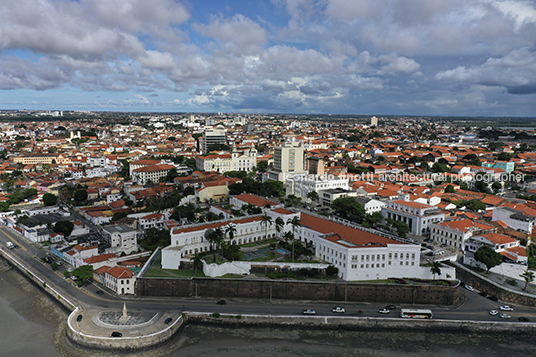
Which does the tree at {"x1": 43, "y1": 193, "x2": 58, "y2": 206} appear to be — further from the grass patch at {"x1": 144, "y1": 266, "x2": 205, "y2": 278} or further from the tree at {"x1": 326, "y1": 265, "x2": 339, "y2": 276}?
the tree at {"x1": 326, "y1": 265, "x2": 339, "y2": 276}

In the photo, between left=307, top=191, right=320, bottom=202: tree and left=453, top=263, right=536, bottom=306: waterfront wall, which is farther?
left=307, top=191, right=320, bottom=202: tree

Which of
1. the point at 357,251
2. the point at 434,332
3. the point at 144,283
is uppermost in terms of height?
the point at 357,251

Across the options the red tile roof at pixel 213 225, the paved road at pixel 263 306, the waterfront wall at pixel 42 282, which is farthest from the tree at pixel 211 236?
the waterfront wall at pixel 42 282

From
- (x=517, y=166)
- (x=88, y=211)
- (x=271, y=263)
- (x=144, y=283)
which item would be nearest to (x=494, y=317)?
(x=271, y=263)

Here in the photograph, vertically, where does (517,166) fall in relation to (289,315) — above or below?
above

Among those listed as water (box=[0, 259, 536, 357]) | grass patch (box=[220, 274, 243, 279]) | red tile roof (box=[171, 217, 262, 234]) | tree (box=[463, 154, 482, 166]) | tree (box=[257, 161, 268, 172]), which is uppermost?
tree (box=[463, 154, 482, 166])

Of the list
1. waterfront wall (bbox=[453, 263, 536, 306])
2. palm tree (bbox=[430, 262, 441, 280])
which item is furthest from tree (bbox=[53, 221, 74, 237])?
waterfront wall (bbox=[453, 263, 536, 306])

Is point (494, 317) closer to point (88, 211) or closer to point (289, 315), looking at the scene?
point (289, 315)
